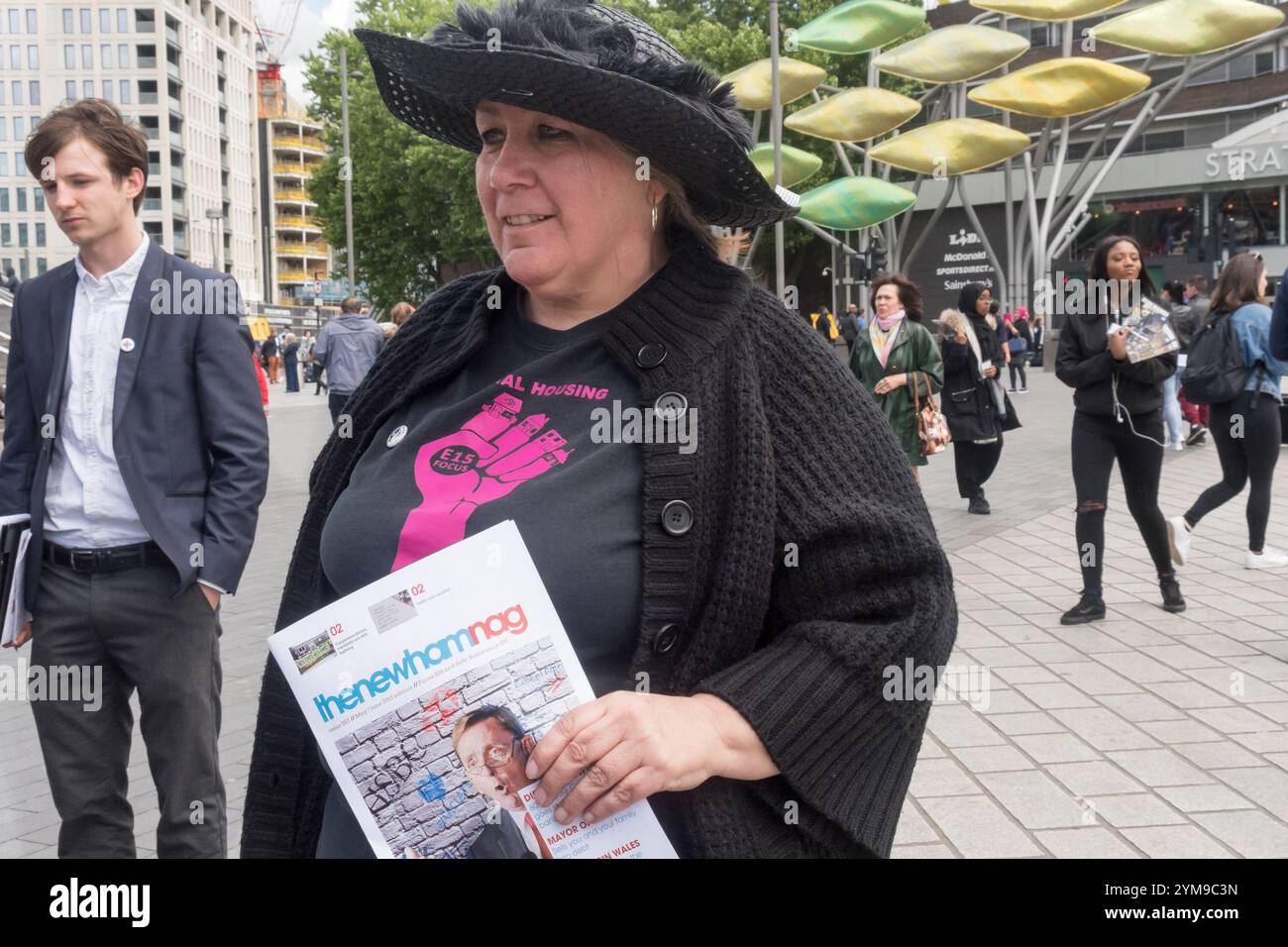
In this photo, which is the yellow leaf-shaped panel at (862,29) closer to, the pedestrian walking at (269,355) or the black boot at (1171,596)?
the pedestrian walking at (269,355)

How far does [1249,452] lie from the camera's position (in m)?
7.90

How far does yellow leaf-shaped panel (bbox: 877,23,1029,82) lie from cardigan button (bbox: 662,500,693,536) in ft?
100

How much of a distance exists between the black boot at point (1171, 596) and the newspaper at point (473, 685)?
20.8 feet

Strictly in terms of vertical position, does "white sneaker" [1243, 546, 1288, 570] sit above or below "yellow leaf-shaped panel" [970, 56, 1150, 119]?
below

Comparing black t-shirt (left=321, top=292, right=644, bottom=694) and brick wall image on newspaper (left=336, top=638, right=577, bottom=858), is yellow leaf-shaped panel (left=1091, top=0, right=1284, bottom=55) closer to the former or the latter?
black t-shirt (left=321, top=292, right=644, bottom=694)

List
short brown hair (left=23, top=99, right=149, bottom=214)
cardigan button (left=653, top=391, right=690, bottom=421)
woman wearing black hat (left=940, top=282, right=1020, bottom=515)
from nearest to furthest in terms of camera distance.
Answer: cardigan button (left=653, top=391, right=690, bottom=421), short brown hair (left=23, top=99, right=149, bottom=214), woman wearing black hat (left=940, top=282, right=1020, bottom=515)

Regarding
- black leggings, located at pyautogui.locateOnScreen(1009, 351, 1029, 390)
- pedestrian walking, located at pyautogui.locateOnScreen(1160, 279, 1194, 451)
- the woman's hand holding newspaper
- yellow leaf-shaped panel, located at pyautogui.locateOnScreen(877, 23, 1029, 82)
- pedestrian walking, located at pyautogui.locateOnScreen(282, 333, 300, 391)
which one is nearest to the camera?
the woman's hand holding newspaper

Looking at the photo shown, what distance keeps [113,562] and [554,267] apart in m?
1.91

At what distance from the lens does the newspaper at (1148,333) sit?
6672mm

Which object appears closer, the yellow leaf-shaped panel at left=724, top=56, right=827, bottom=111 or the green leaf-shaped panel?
the green leaf-shaped panel

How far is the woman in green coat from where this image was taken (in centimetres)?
966

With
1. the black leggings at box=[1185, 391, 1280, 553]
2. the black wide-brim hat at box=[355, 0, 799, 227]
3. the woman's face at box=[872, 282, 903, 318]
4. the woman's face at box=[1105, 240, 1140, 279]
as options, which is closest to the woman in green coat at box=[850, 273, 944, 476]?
the woman's face at box=[872, 282, 903, 318]

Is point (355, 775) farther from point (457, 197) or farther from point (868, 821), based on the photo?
point (457, 197)

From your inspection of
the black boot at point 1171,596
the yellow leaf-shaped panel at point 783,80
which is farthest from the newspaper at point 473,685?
the yellow leaf-shaped panel at point 783,80
